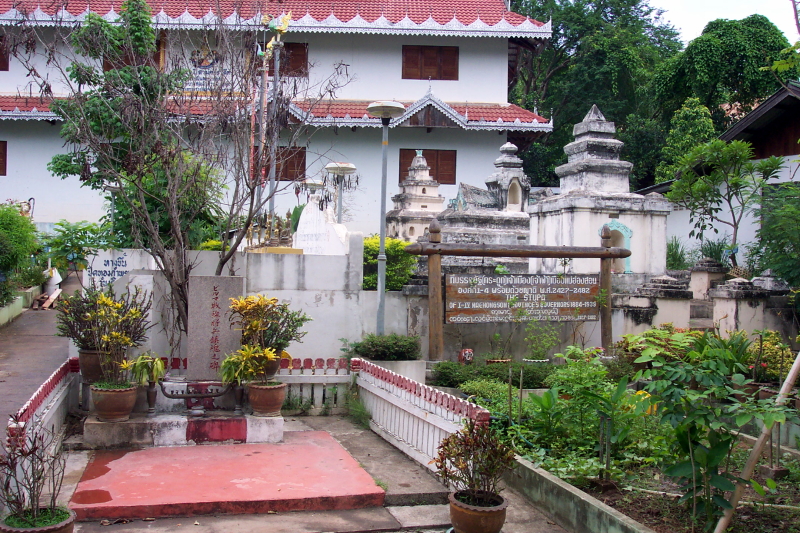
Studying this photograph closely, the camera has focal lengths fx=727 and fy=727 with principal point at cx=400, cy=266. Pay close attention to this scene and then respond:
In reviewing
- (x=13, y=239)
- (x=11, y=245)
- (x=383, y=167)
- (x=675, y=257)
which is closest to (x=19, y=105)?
(x=13, y=239)

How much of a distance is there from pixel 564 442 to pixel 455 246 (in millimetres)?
3990

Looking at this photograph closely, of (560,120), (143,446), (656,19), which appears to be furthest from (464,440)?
(656,19)

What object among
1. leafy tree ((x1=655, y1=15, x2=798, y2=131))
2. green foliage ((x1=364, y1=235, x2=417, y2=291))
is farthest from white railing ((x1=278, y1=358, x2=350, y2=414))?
leafy tree ((x1=655, y1=15, x2=798, y2=131))

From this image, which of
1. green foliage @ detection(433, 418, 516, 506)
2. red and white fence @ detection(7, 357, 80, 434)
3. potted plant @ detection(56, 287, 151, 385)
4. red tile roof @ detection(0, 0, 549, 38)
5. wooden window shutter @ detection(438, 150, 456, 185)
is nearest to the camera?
green foliage @ detection(433, 418, 516, 506)

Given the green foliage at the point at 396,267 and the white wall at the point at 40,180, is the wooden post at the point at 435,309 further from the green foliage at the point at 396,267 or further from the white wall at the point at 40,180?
the white wall at the point at 40,180

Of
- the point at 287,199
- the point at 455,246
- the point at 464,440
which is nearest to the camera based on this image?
the point at 464,440

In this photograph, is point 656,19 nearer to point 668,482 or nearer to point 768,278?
point 768,278

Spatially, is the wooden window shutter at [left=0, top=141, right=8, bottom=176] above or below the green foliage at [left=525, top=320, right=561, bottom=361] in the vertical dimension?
above

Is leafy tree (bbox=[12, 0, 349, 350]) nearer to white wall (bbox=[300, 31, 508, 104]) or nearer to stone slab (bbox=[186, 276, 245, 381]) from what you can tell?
stone slab (bbox=[186, 276, 245, 381])

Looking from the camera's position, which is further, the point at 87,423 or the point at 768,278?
the point at 768,278

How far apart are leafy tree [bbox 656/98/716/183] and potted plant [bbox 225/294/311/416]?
19.9 metres

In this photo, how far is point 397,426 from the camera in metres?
8.10

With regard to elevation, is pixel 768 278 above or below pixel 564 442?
above

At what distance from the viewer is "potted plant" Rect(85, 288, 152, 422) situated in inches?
298
